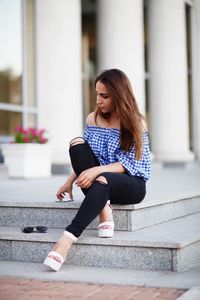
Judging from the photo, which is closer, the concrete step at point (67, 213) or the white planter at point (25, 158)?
the concrete step at point (67, 213)

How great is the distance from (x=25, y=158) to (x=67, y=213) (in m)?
4.33

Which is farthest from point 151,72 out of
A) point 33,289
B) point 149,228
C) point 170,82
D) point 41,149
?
point 33,289

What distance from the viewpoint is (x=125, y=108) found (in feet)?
14.2

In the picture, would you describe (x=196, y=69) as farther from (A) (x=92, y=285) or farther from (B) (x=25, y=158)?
(A) (x=92, y=285)

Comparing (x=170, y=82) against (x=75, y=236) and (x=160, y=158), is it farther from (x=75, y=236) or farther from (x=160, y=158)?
(x=75, y=236)

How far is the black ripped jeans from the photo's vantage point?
4020 millimetres

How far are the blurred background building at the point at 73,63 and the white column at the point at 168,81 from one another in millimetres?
24

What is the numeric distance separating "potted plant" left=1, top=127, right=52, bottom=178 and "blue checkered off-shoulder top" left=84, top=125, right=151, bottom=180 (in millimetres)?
4559

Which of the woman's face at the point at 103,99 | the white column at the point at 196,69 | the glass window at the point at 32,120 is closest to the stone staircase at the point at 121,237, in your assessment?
the woman's face at the point at 103,99

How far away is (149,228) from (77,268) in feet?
2.60

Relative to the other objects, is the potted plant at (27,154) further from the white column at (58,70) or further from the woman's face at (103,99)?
the woman's face at (103,99)

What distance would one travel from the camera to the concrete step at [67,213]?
451 cm

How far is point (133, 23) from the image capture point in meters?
11.7

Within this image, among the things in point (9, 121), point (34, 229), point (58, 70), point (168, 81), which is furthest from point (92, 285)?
point (168, 81)
